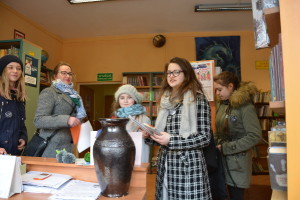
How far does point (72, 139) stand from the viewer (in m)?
2.00

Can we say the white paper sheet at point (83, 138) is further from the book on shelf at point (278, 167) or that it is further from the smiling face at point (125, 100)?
the book on shelf at point (278, 167)

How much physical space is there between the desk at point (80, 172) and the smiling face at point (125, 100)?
2.67 ft

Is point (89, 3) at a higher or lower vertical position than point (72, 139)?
higher

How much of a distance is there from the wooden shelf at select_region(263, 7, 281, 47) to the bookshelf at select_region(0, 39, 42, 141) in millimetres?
3202

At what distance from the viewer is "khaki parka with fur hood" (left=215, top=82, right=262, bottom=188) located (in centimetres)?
193

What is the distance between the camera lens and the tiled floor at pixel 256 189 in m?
3.28

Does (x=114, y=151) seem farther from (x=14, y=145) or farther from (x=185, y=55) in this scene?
(x=185, y=55)

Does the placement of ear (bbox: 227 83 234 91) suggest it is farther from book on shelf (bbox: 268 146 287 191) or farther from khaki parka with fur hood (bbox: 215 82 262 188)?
book on shelf (bbox: 268 146 287 191)

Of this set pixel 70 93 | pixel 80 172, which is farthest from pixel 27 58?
pixel 80 172

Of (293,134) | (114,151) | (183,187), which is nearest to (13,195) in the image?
(114,151)

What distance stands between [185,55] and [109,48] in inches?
70.6

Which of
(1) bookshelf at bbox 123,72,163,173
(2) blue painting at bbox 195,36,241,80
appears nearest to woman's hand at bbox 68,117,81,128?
(1) bookshelf at bbox 123,72,163,173

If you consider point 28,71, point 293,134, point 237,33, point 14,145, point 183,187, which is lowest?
point 183,187

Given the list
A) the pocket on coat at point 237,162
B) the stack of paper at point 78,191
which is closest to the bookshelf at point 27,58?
the stack of paper at point 78,191
